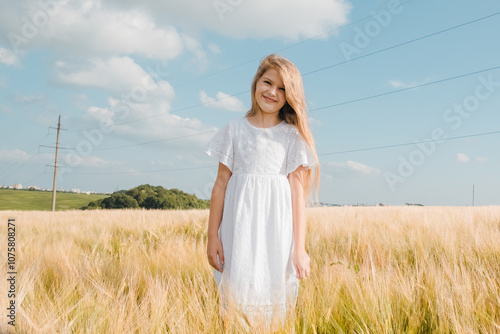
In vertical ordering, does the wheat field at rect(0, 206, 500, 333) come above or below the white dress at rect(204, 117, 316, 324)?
below

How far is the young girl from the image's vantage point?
1.91 m

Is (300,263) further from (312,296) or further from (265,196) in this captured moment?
(265,196)

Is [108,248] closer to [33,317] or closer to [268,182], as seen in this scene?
[33,317]

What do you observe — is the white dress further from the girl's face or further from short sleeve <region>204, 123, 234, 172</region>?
the girl's face

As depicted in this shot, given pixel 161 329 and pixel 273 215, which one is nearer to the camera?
pixel 161 329

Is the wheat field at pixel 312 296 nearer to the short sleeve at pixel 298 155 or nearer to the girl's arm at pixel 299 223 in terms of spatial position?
the girl's arm at pixel 299 223

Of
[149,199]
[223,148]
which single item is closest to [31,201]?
[149,199]

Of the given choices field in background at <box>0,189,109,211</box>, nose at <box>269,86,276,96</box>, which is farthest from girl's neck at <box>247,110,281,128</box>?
field in background at <box>0,189,109,211</box>

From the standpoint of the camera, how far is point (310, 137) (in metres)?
2.11

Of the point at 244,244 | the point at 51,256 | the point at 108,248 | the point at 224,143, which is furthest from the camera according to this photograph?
the point at 108,248

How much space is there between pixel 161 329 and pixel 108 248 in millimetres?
2260

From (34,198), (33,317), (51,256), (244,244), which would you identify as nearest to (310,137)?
(244,244)

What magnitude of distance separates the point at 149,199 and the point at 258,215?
33882mm

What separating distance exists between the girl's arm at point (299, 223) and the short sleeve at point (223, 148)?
0.34 metres
